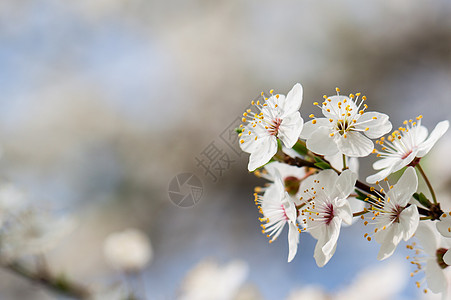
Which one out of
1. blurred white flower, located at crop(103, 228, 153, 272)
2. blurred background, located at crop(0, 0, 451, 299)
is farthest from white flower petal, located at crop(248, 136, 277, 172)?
blurred background, located at crop(0, 0, 451, 299)

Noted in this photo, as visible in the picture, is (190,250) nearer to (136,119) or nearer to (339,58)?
(136,119)

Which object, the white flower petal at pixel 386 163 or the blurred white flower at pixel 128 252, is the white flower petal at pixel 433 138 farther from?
the blurred white flower at pixel 128 252

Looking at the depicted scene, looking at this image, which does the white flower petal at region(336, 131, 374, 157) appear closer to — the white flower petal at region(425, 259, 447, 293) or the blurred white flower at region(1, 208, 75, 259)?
the white flower petal at region(425, 259, 447, 293)

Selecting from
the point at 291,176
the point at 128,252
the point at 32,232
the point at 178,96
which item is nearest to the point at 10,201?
the point at 32,232

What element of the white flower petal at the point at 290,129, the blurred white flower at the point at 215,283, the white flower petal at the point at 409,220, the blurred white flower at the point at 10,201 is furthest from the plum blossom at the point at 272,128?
the blurred white flower at the point at 10,201

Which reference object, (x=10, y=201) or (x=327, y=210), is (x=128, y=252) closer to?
(x=10, y=201)

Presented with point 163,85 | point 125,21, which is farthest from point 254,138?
point 125,21

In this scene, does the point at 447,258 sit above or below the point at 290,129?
below
